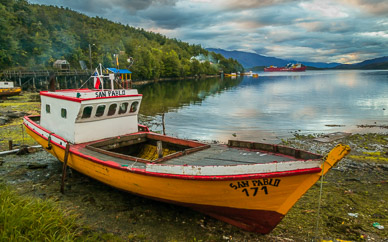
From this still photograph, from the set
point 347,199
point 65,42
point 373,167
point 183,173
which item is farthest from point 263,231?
point 65,42

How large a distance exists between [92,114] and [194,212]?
5.93 m

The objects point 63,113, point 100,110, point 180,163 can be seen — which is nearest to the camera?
point 180,163

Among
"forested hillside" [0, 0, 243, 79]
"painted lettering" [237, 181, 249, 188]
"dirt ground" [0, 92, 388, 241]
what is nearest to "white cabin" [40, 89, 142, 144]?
"dirt ground" [0, 92, 388, 241]

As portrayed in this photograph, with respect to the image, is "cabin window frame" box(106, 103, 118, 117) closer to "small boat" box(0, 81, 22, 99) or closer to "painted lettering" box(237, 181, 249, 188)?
"painted lettering" box(237, 181, 249, 188)

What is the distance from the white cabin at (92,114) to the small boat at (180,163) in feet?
0.13

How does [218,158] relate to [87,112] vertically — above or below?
below

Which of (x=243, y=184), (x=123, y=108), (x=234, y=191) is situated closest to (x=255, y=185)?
(x=243, y=184)

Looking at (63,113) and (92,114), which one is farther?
(63,113)

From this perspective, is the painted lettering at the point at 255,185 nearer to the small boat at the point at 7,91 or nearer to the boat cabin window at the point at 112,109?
the boat cabin window at the point at 112,109

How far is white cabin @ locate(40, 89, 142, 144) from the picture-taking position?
11.5 meters

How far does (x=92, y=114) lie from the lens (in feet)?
38.5

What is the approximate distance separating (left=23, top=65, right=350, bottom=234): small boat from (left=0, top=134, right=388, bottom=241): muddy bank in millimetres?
679

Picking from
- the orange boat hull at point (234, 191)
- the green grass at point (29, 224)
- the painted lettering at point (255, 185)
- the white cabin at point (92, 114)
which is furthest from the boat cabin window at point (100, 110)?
the painted lettering at point (255, 185)

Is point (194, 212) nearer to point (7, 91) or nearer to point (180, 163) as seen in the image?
point (180, 163)
